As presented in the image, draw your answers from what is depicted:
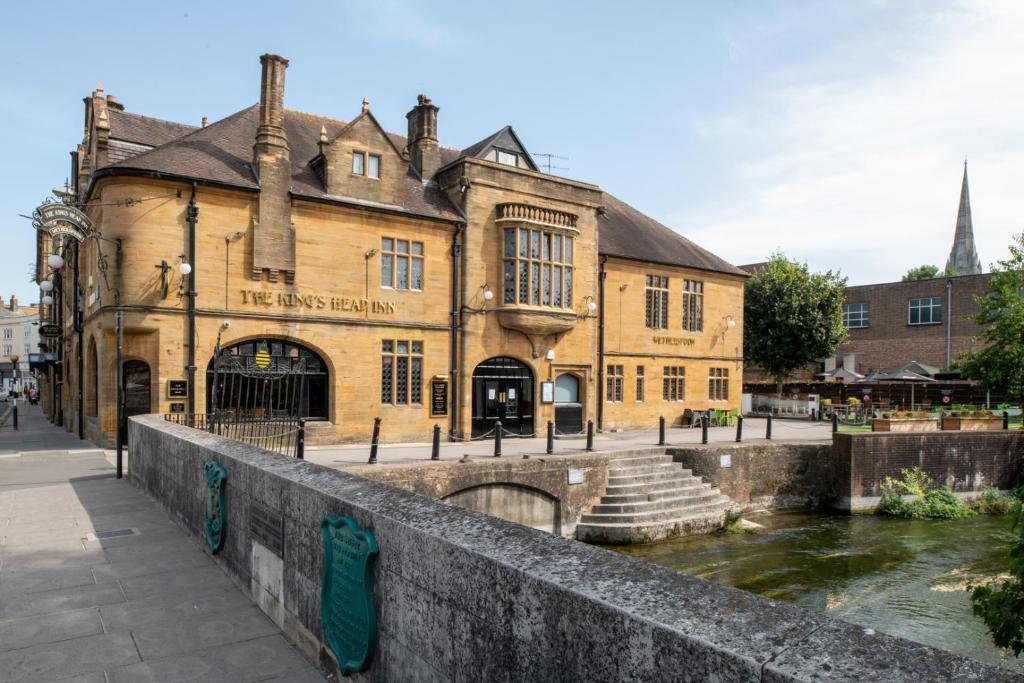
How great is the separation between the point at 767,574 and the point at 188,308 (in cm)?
1569

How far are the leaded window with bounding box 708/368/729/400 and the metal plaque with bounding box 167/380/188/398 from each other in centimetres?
2099

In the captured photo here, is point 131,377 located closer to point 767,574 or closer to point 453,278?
point 453,278

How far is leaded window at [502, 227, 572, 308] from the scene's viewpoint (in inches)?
892

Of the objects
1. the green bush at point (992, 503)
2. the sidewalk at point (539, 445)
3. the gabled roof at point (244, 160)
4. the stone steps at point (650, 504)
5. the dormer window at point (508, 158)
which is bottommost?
the green bush at point (992, 503)

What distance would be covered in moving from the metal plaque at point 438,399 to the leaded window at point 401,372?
40 centimetres

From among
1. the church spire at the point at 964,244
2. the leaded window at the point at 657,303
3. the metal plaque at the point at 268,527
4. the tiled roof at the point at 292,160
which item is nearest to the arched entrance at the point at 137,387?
the tiled roof at the point at 292,160

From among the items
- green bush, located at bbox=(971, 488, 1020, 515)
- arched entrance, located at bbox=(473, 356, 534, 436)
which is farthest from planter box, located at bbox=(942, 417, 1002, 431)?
arched entrance, located at bbox=(473, 356, 534, 436)

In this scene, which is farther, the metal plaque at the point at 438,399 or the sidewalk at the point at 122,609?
the metal plaque at the point at 438,399

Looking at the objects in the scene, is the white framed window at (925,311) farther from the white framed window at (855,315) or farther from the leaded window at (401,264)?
the leaded window at (401,264)

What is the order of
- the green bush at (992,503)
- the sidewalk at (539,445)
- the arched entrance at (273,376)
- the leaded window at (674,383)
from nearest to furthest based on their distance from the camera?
the sidewalk at (539,445), the arched entrance at (273,376), the green bush at (992,503), the leaded window at (674,383)

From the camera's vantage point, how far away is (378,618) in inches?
145

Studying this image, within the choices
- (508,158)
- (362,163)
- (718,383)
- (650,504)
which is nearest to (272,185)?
(362,163)

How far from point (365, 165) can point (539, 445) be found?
A: 10.1 meters

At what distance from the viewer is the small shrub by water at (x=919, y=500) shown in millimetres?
22141
